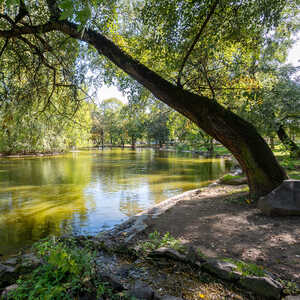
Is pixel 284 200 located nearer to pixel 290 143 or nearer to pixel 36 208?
pixel 36 208

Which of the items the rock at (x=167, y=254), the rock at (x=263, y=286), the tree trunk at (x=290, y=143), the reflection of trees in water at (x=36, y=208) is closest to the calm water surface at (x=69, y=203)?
the reflection of trees in water at (x=36, y=208)

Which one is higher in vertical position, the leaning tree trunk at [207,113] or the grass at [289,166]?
the leaning tree trunk at [207,113]

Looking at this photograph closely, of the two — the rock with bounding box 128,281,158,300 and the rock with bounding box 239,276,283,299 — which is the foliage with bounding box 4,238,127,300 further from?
the rock with bounding box 239,276,283,299

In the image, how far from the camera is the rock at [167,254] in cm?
346

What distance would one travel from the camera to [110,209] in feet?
27.8

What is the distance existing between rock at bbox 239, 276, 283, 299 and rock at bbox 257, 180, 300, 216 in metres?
2.67

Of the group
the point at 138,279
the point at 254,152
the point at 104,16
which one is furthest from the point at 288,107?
the point at 138,279

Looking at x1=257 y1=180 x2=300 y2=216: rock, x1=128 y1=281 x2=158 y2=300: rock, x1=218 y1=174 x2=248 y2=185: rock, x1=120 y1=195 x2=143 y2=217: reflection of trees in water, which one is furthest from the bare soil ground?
x1=218 y1=174 x2=248 y2=185: rock

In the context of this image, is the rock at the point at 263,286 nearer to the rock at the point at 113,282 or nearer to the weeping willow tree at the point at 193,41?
the rock at the point at 113,282

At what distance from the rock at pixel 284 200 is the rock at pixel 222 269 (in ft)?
8.52

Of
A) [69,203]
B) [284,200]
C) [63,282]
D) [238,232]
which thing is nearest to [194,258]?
[238,232]

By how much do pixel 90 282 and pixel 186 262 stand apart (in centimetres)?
142

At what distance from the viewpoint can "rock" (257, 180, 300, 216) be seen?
4.93 m

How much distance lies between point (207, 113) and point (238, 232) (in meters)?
2.71
